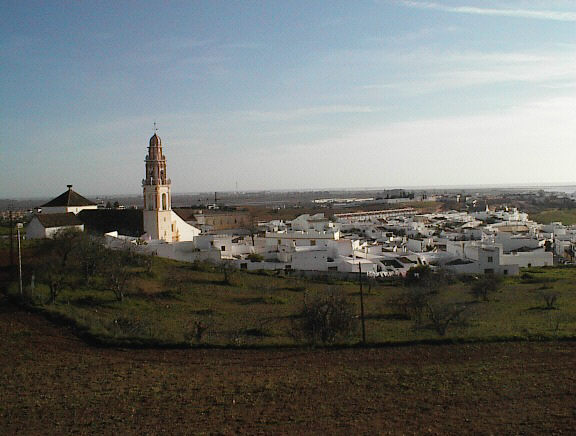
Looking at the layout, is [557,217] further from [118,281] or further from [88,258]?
[118,281]

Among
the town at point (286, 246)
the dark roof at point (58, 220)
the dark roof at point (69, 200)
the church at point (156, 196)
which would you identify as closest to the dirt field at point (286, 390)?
the town at point (286, 246)

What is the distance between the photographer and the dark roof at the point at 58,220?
103ft

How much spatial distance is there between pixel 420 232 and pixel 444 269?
18827 mm

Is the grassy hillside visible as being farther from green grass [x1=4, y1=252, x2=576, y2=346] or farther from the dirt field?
the dirt field

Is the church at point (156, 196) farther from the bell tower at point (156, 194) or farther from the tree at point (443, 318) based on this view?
the tree at point (443, 318)

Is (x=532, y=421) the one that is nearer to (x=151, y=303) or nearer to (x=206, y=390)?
(x=206, y=390)

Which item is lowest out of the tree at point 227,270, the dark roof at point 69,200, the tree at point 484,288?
the tree at point 484,288

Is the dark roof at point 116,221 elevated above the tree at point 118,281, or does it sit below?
above

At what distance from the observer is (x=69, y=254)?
21484 mm

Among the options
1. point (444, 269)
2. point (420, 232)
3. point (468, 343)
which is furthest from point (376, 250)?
point (468, 343)

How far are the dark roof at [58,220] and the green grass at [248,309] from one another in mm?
7433

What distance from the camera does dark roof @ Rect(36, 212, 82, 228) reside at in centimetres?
3139

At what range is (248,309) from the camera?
1973cm

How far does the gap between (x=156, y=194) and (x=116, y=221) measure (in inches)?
132
